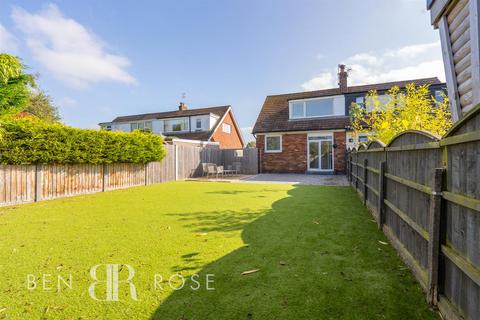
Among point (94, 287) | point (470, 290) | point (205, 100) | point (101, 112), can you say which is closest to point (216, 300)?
point (94, 287)

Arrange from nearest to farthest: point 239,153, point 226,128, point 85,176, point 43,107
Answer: point 85,176 < point 239,153 < point 226,128 < point 43,107

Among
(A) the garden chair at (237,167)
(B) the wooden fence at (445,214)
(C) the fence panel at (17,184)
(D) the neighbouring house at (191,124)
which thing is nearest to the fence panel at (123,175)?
(C) the fence panel at (17,184)

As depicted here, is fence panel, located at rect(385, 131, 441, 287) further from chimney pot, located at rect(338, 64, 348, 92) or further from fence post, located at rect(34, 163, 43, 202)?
chimney pot, located at rect(338, 64, 348, 92)

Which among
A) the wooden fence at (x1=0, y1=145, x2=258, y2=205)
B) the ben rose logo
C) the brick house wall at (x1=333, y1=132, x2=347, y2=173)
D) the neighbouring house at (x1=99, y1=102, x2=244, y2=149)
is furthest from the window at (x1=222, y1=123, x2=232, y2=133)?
the ben rose logo

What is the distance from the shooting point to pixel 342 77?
59.5 ft

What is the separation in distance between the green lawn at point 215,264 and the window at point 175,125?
19.7 m

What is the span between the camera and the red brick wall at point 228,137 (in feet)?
80.0

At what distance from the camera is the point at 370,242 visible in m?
3.86

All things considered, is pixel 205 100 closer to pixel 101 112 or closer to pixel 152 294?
pixel 101 112

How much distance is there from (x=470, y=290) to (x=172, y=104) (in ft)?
102

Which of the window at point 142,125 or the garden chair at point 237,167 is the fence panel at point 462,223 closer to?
the garden chair at point 237,167

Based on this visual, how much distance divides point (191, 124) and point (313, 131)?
12.9 metres

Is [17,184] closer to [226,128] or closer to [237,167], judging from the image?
[237,167]

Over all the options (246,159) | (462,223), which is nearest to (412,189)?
(462,223)
